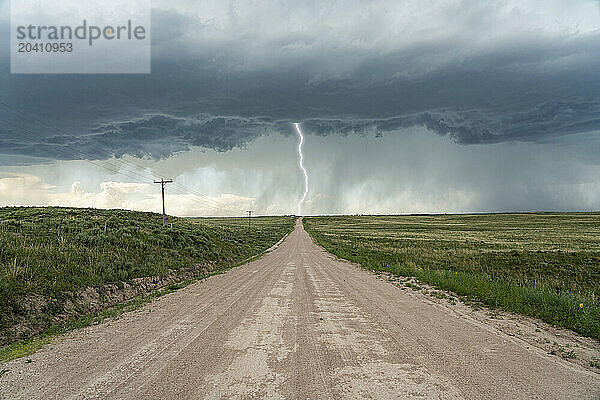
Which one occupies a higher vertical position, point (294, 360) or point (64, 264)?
point (64, 264)

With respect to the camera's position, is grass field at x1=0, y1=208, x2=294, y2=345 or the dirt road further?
grass field at x1=0, y1=208, x2=294, y2=345

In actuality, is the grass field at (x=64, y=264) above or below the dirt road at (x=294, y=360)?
above

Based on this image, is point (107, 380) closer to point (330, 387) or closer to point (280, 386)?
point (280, 386)

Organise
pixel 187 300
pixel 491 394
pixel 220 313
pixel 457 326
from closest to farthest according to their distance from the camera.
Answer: pixel 491 394
pixel 457 326
pixel 220 313
pixel 187 300

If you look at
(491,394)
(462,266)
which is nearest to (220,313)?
(491,394)

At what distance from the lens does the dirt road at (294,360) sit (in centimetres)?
547

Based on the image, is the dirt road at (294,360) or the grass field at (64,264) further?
the grass field at (64,264)

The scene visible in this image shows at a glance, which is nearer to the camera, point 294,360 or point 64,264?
point 294,360

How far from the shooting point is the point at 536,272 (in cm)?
2523

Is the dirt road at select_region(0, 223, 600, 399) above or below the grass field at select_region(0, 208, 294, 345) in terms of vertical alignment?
below

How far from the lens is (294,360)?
6.67 m

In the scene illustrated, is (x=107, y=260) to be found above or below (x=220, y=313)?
above

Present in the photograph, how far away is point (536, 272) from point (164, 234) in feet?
90.7

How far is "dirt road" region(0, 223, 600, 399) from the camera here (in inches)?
215
